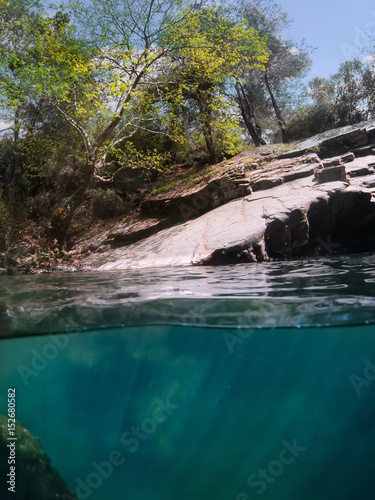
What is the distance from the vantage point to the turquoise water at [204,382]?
4203mm

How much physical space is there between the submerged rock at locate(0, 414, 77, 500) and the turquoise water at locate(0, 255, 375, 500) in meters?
0.29

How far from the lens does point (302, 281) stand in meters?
5.18

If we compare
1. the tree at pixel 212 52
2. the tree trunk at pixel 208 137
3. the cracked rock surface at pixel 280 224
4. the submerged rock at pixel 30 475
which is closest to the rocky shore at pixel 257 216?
the cracked rock surface at pixel 280 224

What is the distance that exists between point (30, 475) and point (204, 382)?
2691 mm

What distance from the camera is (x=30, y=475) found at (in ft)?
12.3

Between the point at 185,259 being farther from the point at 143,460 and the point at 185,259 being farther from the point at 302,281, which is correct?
the point at 143,460

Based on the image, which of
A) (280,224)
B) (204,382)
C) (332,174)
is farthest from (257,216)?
(204,382)

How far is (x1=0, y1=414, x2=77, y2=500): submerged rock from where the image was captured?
3.56 metres

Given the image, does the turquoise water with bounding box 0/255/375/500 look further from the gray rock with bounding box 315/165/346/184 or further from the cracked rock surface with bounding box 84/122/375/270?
the gray rock with bounding box 315/165/346/184

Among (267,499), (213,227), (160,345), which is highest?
(213,227)

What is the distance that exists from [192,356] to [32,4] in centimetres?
2181

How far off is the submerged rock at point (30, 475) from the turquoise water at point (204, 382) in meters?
0.29

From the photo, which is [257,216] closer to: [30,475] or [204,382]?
[204,382]

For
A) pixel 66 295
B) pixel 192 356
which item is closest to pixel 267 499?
pixel 192 356
